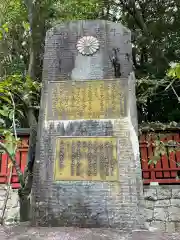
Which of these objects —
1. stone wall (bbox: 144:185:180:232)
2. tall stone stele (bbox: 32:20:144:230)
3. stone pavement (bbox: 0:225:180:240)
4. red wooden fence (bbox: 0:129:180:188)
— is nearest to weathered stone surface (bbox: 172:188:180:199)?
stone wall (bbox: 144:185:180:232)

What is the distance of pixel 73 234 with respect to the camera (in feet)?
8.52

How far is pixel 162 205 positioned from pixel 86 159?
2.76 meters

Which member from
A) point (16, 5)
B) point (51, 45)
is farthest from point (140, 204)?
point (16, 5)

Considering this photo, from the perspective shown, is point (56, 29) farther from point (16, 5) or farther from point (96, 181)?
point (16, 5)

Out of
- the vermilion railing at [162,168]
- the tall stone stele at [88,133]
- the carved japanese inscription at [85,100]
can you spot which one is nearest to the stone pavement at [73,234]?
the tall stone stele at [88,133]

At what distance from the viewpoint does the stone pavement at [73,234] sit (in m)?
2.51

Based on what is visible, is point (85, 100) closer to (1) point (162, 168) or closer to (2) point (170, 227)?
(1) point (162, 168)

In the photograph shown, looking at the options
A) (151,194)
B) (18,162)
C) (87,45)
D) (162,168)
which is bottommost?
(151,194)

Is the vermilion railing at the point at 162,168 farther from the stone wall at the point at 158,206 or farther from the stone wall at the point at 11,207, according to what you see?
the stone wall at the point at 11,207

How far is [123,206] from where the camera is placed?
3.10 metres

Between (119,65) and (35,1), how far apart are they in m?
4.20

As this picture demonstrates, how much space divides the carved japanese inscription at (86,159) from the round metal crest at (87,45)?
135 cm

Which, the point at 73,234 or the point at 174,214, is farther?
the point at 174,214

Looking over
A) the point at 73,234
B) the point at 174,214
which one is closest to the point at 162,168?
the point at 174,214
